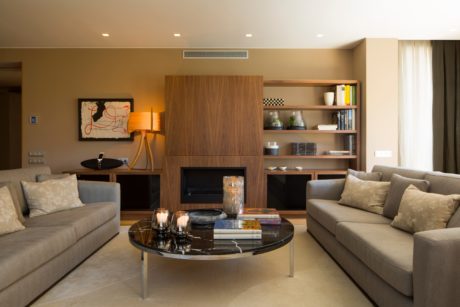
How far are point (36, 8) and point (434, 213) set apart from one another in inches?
177

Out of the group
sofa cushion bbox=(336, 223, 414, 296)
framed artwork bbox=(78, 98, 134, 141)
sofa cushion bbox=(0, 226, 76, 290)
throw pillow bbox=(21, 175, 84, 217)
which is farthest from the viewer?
framed artwork bbox=(78, 98, 134, 141)

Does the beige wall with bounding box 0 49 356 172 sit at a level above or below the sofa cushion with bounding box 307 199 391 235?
above

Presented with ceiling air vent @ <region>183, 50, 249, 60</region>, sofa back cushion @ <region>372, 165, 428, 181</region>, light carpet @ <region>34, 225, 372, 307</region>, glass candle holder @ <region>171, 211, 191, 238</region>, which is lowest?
light carpet @ <region>34, 225, 372, 307</region>

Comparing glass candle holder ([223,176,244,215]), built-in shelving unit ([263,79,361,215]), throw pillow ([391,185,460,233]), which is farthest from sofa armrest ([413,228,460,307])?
built-in shelving unit ([263,79,361,215])

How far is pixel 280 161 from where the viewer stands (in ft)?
17.4

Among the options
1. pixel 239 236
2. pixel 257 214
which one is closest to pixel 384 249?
pixel 239 236

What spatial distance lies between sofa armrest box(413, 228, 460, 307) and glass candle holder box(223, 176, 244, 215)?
1605 millimetres

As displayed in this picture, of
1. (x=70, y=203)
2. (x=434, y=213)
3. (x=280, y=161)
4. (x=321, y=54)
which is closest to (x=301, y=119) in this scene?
(x=280, y=161)

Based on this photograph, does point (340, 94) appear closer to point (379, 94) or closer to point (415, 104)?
point (379, 94)

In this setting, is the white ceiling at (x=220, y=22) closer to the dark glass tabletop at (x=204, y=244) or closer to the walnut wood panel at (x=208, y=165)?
the walnut wood panel at (x=208, y=165)

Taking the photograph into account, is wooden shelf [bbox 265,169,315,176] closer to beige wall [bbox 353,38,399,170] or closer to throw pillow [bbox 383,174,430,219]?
beige wall [bbox 353,38,399,170]

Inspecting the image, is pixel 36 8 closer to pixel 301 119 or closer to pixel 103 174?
pixel 103 174

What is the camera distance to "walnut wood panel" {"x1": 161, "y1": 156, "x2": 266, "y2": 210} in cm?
476

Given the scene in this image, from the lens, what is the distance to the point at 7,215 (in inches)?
98.0
